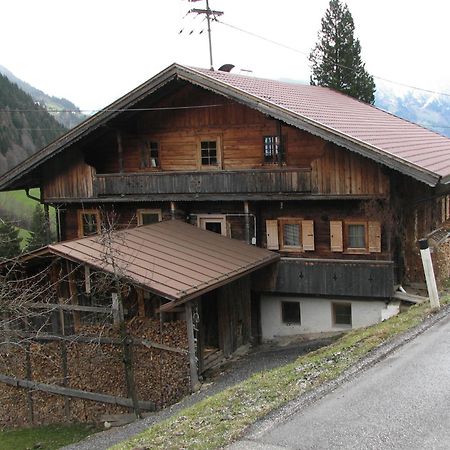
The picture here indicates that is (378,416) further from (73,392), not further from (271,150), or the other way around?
(271,150)

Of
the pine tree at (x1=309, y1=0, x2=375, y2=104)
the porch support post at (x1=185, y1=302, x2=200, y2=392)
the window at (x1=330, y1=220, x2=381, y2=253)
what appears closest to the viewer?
the porch support post at (x1=185, y1=302, x2=200, y2=392)

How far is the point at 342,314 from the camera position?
18.0 metres

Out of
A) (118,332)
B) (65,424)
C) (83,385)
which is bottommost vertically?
(65,424)

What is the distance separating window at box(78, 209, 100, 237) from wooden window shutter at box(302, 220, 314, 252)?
7.44m

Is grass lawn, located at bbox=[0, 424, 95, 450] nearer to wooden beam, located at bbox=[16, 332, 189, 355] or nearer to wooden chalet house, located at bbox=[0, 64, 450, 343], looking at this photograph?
wooden beam, located at bbox=[16, 332, 189, 355]

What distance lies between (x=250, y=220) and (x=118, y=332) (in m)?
6.08

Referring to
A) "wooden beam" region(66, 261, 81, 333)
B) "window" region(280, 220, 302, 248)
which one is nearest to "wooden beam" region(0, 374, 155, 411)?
"wooden beam" region(66, 261, 81, 333)

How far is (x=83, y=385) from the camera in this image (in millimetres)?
15133

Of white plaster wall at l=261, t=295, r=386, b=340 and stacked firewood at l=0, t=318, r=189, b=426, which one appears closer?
stacked firewood at l=0, t=318, r=189, b=426

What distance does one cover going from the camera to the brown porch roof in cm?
1343

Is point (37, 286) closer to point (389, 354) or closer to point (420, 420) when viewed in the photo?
point (389, 354)

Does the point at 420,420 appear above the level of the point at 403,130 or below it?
below

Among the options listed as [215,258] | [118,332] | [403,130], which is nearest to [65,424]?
[118,332]

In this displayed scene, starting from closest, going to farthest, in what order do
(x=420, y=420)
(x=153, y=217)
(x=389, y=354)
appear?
1. (x=420, y=420)
2. (x=389, y=354)
3. (x=153, y=217)
